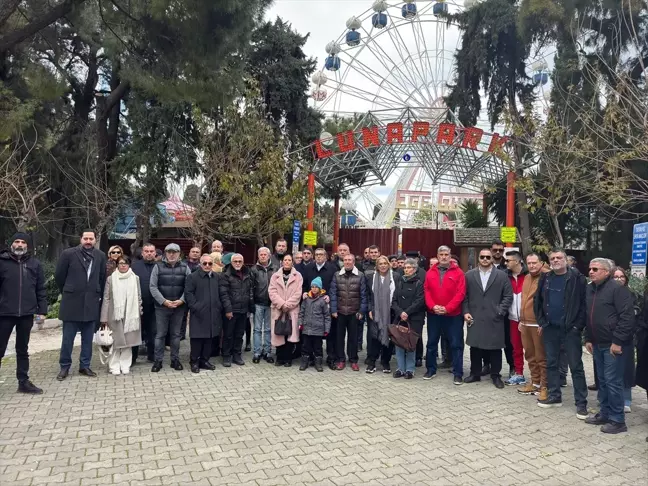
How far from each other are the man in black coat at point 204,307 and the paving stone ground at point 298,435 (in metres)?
0.49

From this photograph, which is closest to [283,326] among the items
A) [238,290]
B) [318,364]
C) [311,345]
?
[311,345]

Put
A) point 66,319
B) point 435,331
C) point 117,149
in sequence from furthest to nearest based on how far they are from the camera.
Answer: point 117,149
point 435,331
point 66,319

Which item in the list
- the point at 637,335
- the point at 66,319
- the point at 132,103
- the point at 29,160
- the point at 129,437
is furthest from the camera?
the point at 132,103

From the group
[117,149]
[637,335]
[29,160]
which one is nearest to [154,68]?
[637,335]

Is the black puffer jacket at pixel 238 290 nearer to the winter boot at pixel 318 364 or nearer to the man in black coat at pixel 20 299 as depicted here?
the winter boot at pixel 318 364

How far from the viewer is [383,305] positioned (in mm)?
6617

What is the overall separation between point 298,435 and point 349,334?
8.84 feet

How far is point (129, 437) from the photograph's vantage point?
4.17m

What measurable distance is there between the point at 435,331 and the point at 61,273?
497 cm

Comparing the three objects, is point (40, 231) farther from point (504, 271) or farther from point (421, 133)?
point (504, 271)

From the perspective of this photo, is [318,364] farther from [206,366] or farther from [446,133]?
[446,133]

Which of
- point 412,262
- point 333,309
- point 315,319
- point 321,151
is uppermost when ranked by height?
point 321,151

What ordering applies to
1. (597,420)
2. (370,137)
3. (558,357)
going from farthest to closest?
(370,137) → (558,357) → (597,420)

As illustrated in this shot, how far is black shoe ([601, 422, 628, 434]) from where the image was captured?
14.9 ft
